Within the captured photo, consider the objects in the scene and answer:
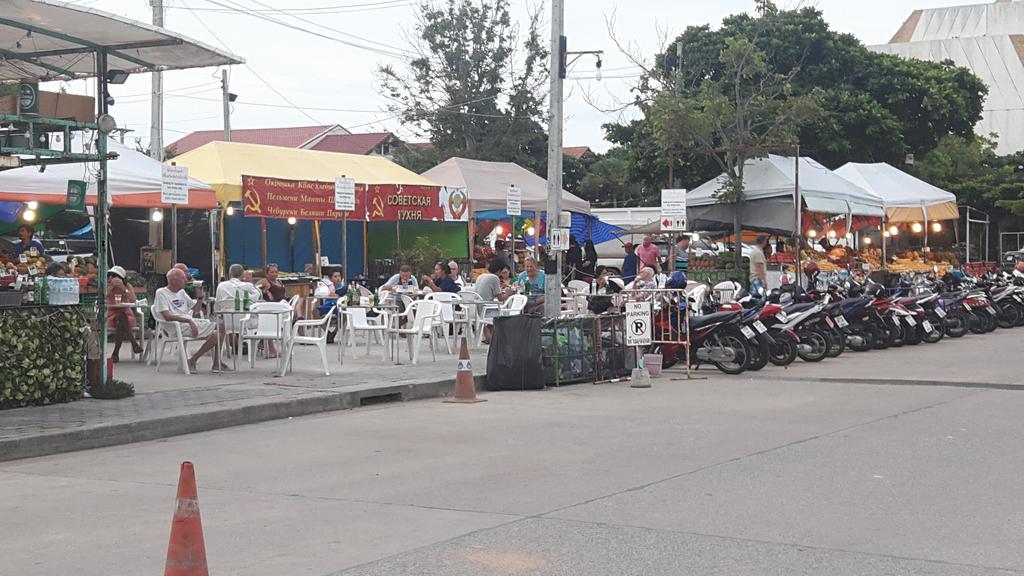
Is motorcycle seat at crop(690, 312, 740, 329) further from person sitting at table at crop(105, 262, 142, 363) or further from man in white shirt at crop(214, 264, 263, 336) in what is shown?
person sitting at table at crop(105, 262, 142, 363)

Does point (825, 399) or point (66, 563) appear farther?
point (825, 399)

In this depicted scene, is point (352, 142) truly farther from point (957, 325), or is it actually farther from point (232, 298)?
point (232, 298)

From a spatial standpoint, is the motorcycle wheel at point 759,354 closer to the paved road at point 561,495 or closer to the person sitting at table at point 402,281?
the paved road at point 561,495

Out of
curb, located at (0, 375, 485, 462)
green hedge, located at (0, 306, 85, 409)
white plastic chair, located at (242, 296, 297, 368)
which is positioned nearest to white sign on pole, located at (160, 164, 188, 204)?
white plastic chair, located at (242, 296, 297, 368)

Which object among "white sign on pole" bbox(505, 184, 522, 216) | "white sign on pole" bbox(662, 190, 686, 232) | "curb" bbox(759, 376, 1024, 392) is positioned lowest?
"curb" bbox(759, 376, 1024, 392)

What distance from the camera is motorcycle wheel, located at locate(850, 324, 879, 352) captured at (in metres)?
21.0

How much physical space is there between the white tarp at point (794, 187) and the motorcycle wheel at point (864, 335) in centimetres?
808

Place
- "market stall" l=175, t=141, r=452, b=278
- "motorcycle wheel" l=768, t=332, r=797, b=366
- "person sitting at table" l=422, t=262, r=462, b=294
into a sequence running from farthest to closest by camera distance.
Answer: "market stall" l=175, t=141, r=452, b=278, "person sitting at table" l=422, t=262, r=462, b=294, "motorcycle wheel" l=768, t=332, r=797, b=366

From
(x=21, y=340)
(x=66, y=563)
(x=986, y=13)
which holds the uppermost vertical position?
(x=986, y=13)

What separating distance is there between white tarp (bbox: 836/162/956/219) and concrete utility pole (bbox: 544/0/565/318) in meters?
17.9

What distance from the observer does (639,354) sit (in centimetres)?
1598

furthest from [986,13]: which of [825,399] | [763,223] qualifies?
[825,399]

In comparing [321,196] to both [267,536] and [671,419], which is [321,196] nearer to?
[671,419]

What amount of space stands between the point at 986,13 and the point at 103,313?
73302 millimetres
